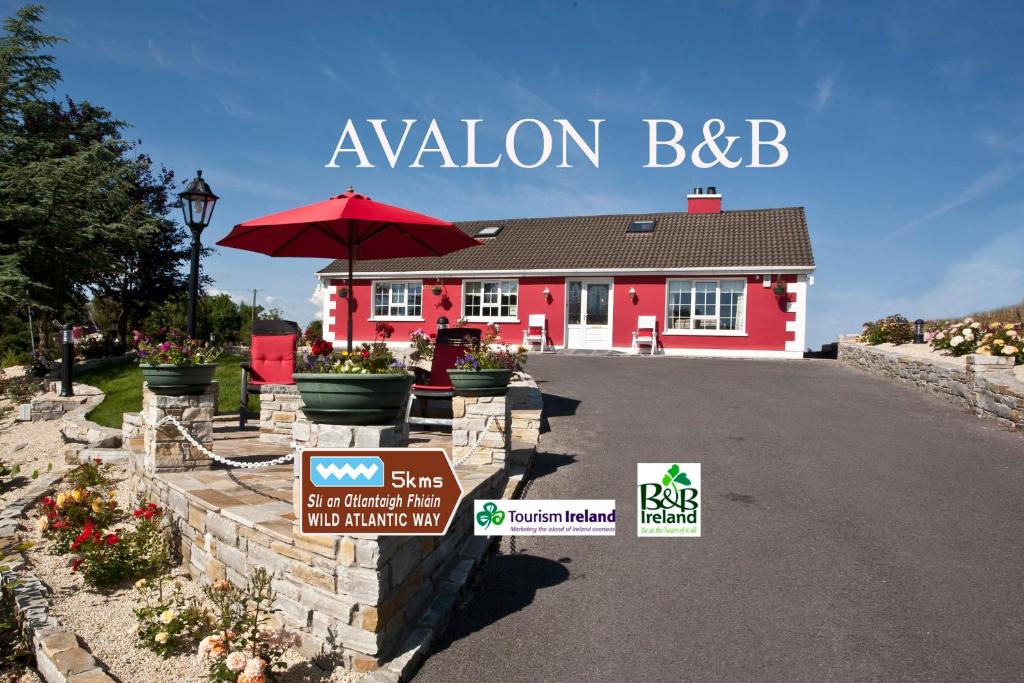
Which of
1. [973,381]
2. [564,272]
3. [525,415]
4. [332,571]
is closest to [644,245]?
[564,272]

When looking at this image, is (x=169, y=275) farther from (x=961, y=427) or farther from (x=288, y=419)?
(x=961, y=427)

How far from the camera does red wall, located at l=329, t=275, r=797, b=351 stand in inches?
710

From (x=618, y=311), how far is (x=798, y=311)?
4.92m

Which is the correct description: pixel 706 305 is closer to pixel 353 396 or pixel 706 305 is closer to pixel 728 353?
pixel 728 353

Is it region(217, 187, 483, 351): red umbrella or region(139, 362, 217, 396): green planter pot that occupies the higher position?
region(217, 187, 483, 351): red umbrella

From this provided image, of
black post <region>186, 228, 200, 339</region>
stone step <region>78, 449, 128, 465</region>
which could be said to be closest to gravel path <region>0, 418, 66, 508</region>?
stone step <region>78, 449, 128, 465</region>

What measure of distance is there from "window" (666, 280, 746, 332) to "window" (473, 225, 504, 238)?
7128 millimetres

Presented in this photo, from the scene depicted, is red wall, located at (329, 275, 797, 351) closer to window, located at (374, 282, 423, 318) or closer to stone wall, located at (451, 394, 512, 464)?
window, located at (374, 282, 423, 318)

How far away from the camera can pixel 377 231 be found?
7.26 meters

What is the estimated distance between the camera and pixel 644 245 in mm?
20484

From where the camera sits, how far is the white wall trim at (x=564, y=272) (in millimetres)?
17891

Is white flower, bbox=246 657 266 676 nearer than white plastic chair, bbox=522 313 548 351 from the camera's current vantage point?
Yes

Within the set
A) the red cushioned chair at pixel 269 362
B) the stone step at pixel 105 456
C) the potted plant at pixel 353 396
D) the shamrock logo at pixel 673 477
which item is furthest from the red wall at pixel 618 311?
the potted plant at pixel 353 396

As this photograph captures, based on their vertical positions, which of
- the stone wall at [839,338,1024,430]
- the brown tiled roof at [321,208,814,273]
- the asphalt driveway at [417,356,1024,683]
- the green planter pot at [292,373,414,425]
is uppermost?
the brown tiled roof at [321,208,814,273]
